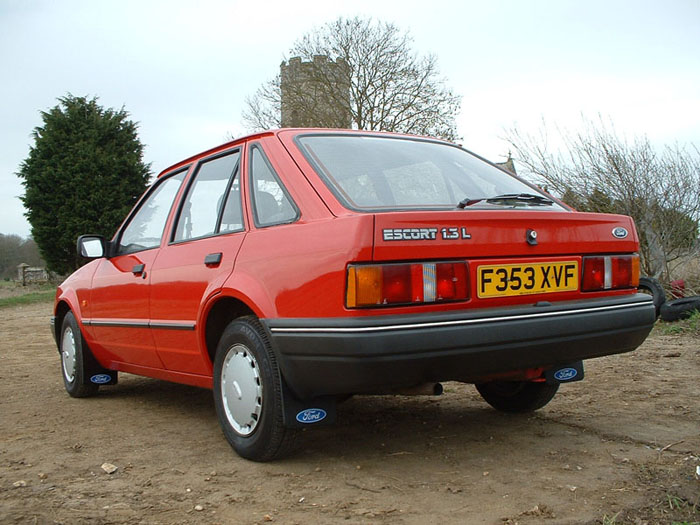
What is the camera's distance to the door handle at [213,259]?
11.6 ft

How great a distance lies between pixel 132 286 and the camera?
4.49m

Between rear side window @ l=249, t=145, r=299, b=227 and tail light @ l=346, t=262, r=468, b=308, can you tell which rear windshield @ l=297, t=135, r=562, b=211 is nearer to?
rear side window @ l=249, t=145, r=299, b=227

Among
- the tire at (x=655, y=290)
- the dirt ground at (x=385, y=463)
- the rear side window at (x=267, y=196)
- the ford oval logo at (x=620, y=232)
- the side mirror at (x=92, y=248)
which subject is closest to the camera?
the dirt ground at (x=385, y=463)

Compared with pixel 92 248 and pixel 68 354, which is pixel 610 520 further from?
pixel 68 354

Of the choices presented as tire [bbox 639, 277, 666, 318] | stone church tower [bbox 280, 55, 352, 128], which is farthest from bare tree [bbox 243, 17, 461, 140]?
tire [bbox 639, 277, 666, 318]

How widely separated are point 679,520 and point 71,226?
2498 cm

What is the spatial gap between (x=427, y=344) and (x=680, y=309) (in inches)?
257

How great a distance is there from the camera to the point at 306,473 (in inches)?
124

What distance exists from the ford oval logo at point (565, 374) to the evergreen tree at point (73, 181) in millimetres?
22990

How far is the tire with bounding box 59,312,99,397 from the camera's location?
5.28m

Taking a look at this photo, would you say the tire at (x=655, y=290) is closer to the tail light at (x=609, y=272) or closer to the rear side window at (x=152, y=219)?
the tail light at (x=609, y=272)

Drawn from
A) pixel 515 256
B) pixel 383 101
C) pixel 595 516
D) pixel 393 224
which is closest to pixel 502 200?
pixel 515 256

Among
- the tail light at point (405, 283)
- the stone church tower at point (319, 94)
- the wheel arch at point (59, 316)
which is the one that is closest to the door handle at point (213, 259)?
the tail light at point (405, 283)

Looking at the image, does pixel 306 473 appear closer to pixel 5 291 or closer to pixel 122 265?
pixel 122 265
